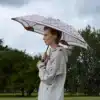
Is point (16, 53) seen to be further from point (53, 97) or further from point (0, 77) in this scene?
point (53, 97)

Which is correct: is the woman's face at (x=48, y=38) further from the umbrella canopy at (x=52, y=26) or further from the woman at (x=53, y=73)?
the umbrella canopy at (x=52, y=26)

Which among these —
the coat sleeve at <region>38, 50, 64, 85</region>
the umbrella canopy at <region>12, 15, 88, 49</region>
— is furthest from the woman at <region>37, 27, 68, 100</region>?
the umbrella canopy at <region>12, 15, 88, 49</region>

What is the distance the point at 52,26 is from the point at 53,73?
701 mm

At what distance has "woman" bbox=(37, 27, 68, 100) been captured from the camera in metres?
6.27

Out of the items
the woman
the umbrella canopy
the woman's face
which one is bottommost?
the woman

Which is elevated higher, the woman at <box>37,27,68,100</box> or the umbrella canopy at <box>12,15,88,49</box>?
the umbrella canopy at <box>12,15,88,49</box>

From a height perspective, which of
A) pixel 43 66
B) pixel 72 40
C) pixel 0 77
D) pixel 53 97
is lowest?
pixel 53 97

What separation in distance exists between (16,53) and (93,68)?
51.6 ft

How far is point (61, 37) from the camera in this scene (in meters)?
6.79

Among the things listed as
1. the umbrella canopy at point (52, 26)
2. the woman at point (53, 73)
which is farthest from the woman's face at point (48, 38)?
the umbrella canopy at point (52, 26)

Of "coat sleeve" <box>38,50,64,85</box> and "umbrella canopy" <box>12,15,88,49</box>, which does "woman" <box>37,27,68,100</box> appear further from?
"umbrella canopy" <box>12,15,88,49</box>

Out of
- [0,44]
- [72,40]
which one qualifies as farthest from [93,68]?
[72,40]

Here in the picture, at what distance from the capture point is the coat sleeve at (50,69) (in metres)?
6.27

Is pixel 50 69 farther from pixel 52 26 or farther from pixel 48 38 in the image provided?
pixel 52 26
